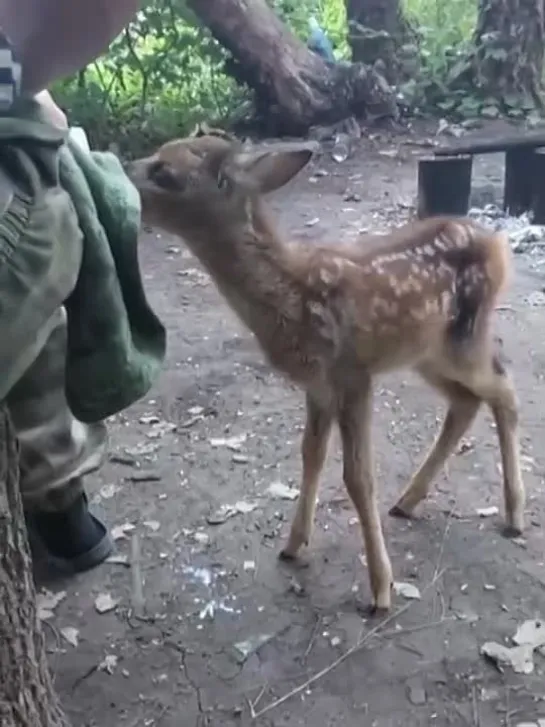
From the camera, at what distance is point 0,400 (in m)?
2.00

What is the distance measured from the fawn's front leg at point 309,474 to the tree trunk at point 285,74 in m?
5.57

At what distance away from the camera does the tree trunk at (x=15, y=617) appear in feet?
7.09

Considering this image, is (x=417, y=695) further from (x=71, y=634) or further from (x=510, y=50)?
(x=510, y=50)

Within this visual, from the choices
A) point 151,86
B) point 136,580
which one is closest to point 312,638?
point 136,580

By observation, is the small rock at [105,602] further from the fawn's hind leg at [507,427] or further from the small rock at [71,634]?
the fawn's hind leg at [507,427]

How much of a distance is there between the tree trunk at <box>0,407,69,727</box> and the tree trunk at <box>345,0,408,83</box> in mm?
7591

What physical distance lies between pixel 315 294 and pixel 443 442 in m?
0.72

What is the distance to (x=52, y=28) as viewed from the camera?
2.03 meters

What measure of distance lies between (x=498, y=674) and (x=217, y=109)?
264 inches

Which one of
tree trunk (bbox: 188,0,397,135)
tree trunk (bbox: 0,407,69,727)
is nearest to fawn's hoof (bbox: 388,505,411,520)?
tree trunk (bbox: 0,407,69,727)

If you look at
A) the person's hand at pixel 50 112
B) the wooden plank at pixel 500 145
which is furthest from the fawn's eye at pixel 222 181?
the wooden plank at pixel 500 145

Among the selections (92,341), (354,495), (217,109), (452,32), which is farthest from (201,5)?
(92,341)

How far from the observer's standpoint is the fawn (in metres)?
3.12

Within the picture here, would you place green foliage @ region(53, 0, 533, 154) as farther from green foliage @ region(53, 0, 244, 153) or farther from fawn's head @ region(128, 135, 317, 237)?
fawn's head @ region(128, 135, 317, 237)
